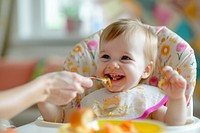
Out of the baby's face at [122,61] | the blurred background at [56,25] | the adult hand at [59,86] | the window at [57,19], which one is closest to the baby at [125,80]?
the baby's face at [122,61]

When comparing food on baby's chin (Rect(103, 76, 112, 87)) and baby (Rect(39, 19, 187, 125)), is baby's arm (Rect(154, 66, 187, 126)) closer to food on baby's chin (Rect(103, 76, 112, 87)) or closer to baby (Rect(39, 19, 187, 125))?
baby (Rect(39, 19, 187, 125))

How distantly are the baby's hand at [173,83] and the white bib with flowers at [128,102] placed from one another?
15 cm

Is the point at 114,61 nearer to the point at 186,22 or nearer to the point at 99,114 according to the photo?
the point at 99,114

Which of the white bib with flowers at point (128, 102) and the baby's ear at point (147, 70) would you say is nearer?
the white bib with flowers at point (128, 102)

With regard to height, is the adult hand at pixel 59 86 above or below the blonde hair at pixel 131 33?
below

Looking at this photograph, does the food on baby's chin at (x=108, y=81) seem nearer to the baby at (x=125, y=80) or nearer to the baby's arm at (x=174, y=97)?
the baby at (x=125, y=80)

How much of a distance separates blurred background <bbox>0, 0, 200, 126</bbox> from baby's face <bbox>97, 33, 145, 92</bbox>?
146 centimetres

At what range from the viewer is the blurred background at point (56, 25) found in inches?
112

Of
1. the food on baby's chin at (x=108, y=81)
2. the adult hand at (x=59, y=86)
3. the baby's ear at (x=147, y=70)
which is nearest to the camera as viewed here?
the adult hand at (x=59, y=86)

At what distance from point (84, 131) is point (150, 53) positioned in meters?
0.63

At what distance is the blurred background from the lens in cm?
285

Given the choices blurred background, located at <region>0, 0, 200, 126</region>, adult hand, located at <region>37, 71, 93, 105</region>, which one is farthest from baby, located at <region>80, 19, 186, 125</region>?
blurred background, located at <region>0, 0, 200, 126</region>

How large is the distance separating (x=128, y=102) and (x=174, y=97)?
19cm

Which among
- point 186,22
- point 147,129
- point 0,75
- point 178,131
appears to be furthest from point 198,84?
point 147,129
